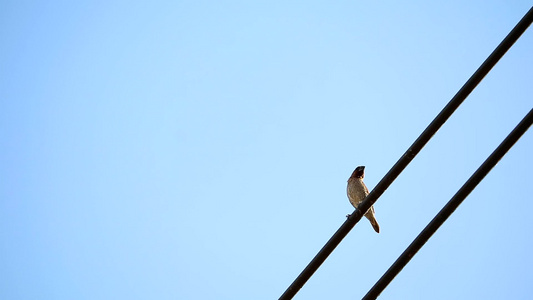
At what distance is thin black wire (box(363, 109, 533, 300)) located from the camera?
279 cm

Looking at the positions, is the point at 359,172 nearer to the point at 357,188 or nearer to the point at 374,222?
the point at 357,188

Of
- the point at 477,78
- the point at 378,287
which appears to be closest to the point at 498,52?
the point at 477,78

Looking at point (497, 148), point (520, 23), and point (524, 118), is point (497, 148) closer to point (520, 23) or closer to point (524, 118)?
point (524, 118)

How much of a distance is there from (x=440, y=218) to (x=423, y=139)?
0.52 m

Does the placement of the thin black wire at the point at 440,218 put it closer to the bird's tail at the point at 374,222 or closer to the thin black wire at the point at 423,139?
the thin black wire at the point at 423,139

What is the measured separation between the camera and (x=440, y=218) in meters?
2.86

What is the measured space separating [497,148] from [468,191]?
0.31 metres

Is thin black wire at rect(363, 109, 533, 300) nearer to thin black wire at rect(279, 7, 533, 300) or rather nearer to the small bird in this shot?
thin black wire at rect(279, 7, 533, 300)

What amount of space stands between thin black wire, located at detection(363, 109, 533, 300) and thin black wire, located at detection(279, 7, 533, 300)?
37 centimetres

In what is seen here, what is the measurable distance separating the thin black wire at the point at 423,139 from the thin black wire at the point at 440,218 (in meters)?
0.37

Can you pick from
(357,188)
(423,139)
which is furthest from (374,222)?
(423,139)

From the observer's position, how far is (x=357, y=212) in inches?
135

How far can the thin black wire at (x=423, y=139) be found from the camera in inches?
115

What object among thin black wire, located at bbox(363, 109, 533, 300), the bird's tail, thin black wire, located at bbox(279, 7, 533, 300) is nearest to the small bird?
the bird's tail
